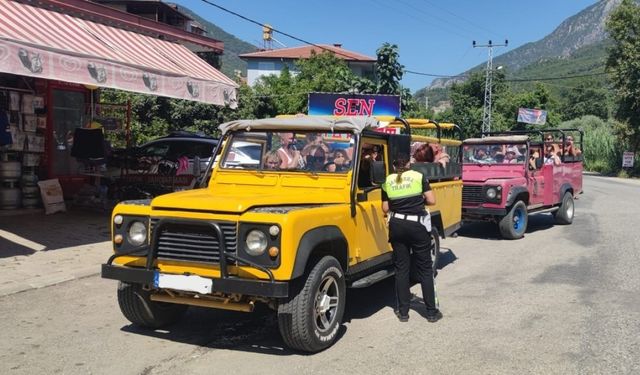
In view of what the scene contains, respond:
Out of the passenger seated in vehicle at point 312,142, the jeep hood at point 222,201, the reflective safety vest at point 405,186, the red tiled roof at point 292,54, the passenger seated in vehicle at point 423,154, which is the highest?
the red tiled roof at point 292,54

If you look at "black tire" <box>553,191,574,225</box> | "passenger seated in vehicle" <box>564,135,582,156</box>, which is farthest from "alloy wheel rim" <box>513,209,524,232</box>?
"passenger seated in vehicle" <box>564,135,582,156</box>

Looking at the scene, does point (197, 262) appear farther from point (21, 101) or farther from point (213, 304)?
point (21, 101)

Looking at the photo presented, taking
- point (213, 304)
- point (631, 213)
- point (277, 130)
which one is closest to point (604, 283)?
point (277, 130)

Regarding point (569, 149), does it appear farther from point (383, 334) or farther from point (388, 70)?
point (388, 70)

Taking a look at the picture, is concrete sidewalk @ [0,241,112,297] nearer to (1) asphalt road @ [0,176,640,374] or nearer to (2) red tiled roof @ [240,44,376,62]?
(1) asphalt road @ [0,176,640,374]

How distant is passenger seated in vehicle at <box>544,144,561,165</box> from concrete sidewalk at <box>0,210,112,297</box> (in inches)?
368

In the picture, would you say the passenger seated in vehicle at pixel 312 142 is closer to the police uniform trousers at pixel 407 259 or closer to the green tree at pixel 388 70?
the police uniform trousers at pixel 407 259

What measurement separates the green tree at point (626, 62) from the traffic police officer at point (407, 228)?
3482cm

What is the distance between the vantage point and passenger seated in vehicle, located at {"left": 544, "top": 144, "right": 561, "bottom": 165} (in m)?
13.3

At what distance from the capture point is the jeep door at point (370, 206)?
5.79 m

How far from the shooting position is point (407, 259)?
5977mm

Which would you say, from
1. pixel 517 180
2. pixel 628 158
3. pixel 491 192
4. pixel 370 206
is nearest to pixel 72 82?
pixel 370 206

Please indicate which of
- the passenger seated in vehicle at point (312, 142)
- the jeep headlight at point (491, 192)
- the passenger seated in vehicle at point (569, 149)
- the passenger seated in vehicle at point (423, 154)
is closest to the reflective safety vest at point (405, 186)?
the passenger seated in vehicle at point (312, 142)

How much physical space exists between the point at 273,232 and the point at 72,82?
5554 millimetres
